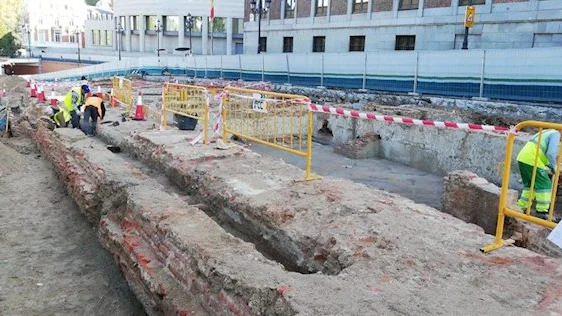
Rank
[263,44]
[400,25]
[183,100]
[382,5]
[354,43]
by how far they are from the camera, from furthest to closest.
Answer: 1. [263,44]
2. [354,43]
3. [382,5]
4. [400,25]
5. [183,100]

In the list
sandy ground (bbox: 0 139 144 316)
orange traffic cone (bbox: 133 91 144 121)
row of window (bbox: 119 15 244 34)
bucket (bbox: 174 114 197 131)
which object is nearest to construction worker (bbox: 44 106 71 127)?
orange traffic cone (bbox: 133 91 144 121)

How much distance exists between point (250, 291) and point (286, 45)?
3484cm

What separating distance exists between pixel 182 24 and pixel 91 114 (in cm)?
5066

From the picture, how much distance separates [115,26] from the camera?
64438 mm

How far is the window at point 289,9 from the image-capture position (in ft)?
117

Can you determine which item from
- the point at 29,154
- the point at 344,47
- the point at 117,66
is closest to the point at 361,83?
the point at 344,47

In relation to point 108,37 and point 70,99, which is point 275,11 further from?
point 108,37

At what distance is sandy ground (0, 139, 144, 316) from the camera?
523 centimetres

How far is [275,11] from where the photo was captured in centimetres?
3747

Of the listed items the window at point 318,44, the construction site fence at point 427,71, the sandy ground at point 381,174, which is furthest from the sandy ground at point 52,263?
the window at point 318,44

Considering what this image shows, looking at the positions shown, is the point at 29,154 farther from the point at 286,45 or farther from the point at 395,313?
the point at 286,45

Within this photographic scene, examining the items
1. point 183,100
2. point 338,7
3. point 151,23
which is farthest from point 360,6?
point 151,23

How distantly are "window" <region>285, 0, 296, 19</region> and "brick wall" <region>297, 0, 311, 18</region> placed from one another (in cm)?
65

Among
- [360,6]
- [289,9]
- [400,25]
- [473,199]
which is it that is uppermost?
[289,9]
